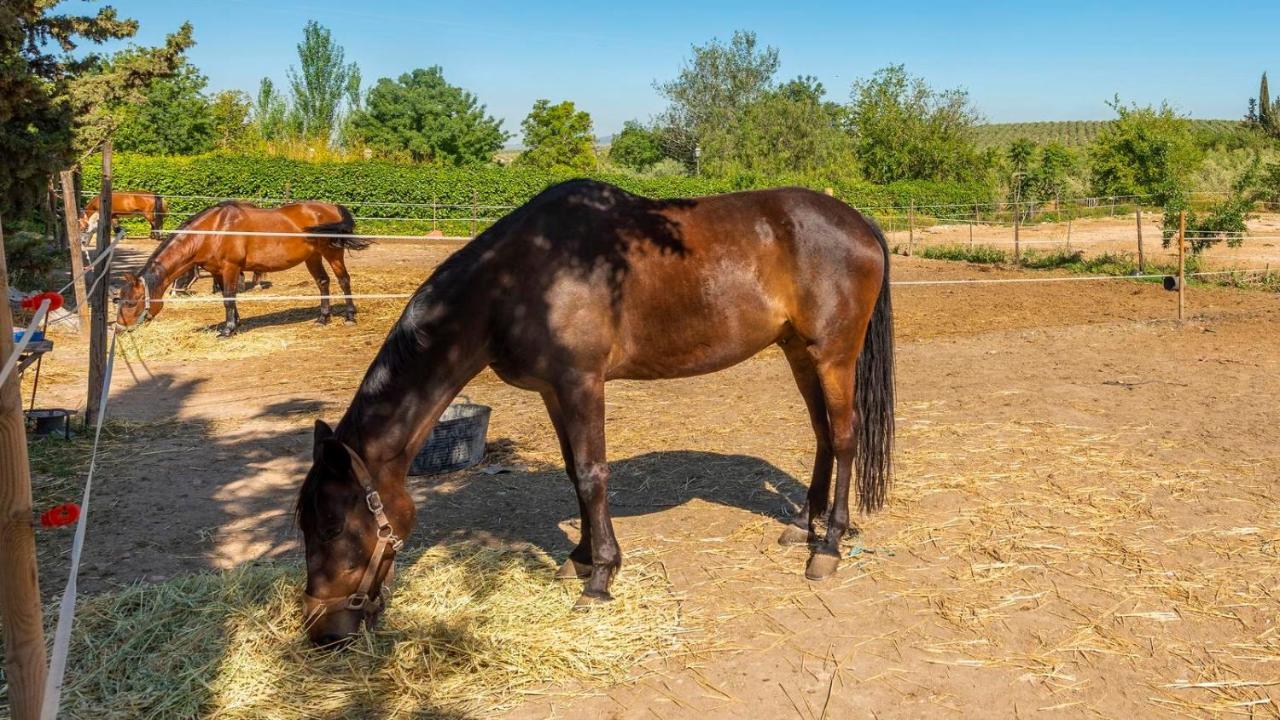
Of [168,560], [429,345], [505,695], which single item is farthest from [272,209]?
[505,695]

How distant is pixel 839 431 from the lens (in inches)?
174

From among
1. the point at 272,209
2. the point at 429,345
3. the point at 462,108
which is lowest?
the point at 429,345

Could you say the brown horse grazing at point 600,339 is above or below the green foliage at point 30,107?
below

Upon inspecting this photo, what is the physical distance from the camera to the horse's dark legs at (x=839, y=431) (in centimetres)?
432

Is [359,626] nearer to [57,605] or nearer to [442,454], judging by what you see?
[57,605]

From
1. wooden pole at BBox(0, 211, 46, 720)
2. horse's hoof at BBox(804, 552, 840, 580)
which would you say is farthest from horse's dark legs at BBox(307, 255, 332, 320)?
wooden pole at BBox(0, 211, 46, 720)

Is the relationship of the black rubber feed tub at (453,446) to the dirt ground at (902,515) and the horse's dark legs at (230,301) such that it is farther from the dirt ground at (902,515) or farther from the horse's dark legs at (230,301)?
the horse's dark legs at (230,301)

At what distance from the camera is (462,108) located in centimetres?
5025

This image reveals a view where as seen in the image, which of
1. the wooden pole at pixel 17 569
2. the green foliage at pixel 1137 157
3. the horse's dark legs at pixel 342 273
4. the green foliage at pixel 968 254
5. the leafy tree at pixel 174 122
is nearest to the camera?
the wooden pole at pixel 17 569

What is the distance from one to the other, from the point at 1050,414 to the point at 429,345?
5176mm

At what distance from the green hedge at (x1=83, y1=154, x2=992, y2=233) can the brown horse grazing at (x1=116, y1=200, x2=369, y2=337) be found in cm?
1106

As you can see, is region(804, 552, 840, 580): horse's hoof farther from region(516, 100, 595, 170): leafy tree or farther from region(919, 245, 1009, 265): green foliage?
region(516, 100, 595, 170): leafy tree

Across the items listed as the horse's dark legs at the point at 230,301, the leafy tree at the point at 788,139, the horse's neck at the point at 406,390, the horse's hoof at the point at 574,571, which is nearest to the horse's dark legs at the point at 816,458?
the horse's hoof at the point at 574,571

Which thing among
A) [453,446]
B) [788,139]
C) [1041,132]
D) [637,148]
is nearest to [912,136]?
[788,139]
